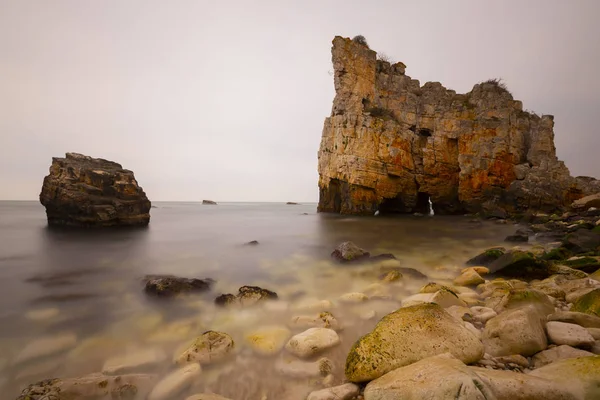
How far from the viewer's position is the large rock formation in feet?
85.1

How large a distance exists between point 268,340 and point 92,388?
6.32ft

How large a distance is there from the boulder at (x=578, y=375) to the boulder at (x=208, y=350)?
10.3 ft

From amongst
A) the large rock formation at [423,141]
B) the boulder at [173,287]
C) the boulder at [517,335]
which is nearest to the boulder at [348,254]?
the boulder at [173,287]

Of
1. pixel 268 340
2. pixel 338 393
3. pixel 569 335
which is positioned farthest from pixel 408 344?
pixel 268 340

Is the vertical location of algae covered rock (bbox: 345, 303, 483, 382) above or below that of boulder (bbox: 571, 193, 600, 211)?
below

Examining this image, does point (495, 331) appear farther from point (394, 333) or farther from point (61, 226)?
point (61, 226)

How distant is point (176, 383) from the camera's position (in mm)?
2717

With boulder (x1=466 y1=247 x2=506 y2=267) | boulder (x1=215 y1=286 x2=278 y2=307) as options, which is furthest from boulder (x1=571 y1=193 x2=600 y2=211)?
boulder (x1=215 y1=286 x2=278 y2=307)

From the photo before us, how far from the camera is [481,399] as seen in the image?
160 cm

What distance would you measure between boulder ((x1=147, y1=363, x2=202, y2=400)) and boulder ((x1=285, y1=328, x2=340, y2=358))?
112cm

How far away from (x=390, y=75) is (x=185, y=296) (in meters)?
32.2

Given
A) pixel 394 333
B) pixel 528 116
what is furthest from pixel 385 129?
pixel 394 333

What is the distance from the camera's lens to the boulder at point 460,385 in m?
1.66

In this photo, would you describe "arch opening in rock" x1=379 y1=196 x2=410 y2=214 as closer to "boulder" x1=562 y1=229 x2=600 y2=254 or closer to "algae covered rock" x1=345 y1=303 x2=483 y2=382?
"boulder" x1=562 y1=229 x2=600 y2=254
